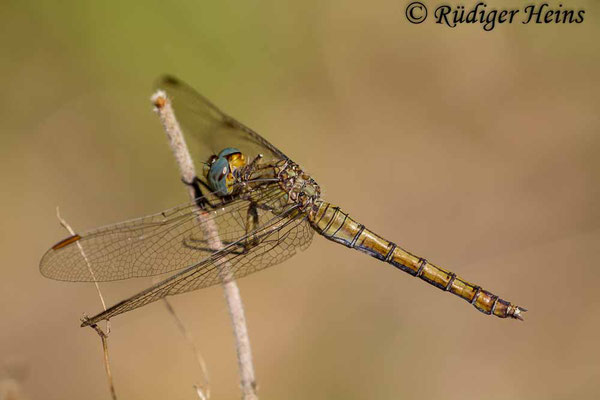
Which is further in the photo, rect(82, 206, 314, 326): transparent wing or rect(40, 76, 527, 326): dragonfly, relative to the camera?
rect(40, 76, 527, 326): dragonfly

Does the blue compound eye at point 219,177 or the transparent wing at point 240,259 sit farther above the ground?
the blue compound eye at point 219,177

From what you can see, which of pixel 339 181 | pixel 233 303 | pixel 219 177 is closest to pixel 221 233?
pixel 219 177

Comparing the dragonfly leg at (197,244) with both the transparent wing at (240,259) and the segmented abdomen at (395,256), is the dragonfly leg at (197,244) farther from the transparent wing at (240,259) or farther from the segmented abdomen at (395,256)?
the segmented abdomen at (395,256)

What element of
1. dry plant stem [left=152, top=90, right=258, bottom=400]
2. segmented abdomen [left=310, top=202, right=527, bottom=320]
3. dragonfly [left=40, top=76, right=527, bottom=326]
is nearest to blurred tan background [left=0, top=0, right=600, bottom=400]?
segmented abdomen [left=310, top=202, right=527, bottom=320]

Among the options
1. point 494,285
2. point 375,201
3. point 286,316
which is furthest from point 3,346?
point 494,285

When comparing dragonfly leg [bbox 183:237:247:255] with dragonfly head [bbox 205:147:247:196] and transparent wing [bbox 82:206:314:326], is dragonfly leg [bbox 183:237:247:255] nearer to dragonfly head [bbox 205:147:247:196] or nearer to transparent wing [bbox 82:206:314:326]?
transparent wing [bbox 82:206:314:326]

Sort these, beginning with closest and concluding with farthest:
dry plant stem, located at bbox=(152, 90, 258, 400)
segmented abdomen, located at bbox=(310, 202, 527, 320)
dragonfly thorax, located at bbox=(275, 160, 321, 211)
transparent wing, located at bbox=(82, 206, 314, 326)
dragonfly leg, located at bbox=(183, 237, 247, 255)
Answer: dry plant stem, located at bbox=(152, 90, 258, 400)
transparent wing, located at bbox=(82, 206, 314, 326)
dragonfly leg, located at bbox=(183, 237, 247, 255)
dragonfly thorax, located at bbox=(275, 160, 321, 211)
segmented abdomen, located at bbox=(310, 202, 527, 320)

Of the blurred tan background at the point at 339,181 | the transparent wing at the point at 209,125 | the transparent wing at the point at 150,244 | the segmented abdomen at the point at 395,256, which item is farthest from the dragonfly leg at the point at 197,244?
the blurred tan background at the point at 339,181
